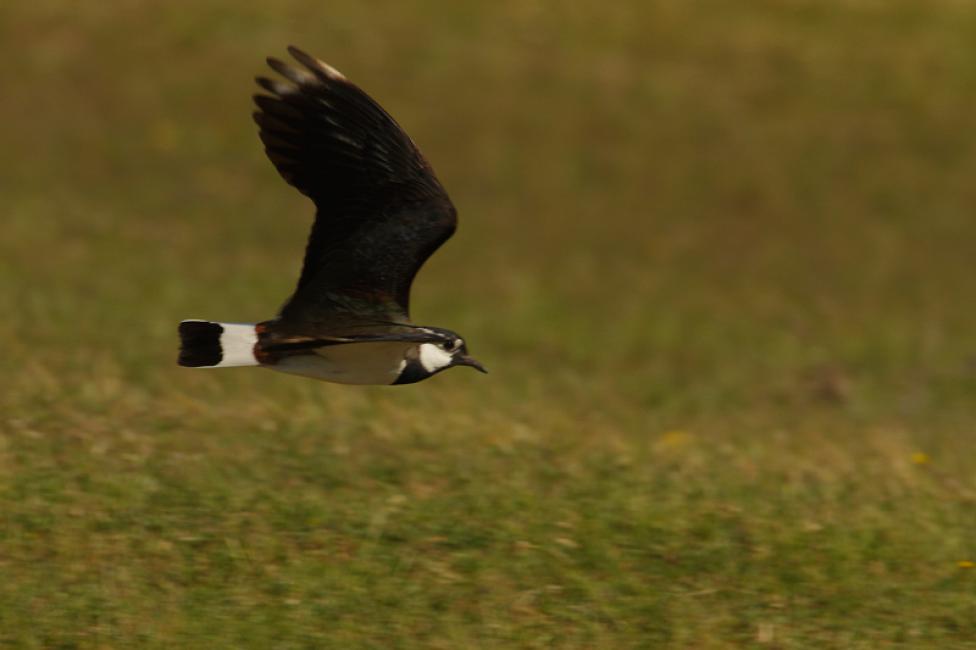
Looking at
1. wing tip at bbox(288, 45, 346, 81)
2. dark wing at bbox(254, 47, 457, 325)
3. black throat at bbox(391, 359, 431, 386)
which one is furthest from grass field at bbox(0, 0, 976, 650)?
wing tip at bbox(288, 45, 346, 81)

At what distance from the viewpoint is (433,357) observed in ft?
21.8

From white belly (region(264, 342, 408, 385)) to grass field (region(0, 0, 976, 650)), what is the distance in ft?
1.84

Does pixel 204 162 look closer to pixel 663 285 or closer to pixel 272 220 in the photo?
pixel 272 220

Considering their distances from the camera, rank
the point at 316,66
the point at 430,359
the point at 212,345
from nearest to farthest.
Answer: the point at 212,345 → the point at 316,66 → the point at 430,359

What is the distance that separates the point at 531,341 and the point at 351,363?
7033mm

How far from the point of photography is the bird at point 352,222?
657cm

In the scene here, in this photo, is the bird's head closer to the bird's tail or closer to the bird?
the bird

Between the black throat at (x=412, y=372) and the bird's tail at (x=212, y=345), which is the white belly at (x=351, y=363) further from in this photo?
the bird's tail at (x=212, y=345)

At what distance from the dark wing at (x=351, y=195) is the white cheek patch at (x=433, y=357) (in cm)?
26

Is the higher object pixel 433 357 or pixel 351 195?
pixel 351 195

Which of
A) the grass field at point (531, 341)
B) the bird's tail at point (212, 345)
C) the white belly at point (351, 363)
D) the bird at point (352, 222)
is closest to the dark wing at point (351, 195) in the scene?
the bird at point (352, 222)

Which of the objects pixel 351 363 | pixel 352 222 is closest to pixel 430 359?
pixel 351 363

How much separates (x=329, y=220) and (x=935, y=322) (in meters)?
9.54

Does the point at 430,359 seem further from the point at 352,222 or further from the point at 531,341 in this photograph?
the point at 531,341
